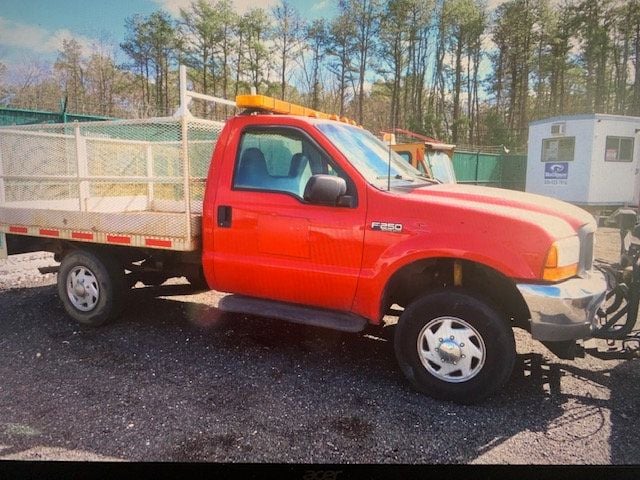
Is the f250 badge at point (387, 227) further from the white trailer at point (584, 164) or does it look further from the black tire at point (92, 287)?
the white trailer at point (584, 164)

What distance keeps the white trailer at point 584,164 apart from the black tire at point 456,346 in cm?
453

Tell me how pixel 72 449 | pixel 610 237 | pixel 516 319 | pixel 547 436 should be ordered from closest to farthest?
pixel 72 449 < pixel 547 436 < pixel 516 319 < pixel 610 237

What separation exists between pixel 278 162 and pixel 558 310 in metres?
1.93

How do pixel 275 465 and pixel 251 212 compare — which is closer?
pixel 275 465

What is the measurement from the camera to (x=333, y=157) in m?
2.97

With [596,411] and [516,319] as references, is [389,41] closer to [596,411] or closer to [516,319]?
[516,319]

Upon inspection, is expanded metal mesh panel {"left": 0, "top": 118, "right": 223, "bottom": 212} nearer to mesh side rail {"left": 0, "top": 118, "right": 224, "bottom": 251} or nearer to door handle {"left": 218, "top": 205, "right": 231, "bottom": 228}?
mesh side rail {"left": 0, "top": 118, "right": 224, "bottom": 251}

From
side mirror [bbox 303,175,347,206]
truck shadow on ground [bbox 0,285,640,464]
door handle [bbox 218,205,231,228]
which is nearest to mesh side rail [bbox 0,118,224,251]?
door handle [bbox 218,205,231,228]

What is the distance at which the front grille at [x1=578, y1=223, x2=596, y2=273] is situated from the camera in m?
2.65

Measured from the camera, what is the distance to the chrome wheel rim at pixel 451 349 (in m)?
2.60

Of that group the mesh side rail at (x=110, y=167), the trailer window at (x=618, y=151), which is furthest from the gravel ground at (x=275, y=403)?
the trailer window at (x=618, y=151)

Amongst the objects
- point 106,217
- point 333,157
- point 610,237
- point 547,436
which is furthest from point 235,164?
point 610,237

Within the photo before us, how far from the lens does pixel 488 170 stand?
14.7 meters

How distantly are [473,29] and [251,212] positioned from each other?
1816mm
